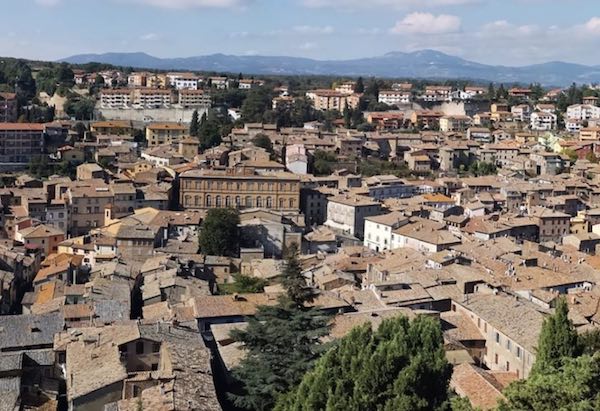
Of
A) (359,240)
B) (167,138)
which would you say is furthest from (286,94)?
(359,240)

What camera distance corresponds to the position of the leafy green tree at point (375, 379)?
13.7m

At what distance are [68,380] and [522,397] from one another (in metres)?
11.8

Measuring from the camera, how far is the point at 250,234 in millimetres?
38094

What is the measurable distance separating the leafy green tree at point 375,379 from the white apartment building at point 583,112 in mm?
76404

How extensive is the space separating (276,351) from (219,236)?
19.0m

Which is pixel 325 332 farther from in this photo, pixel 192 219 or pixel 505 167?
pixel 505 167

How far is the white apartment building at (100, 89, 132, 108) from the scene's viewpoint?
253ft

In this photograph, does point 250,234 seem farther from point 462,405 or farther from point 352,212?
point 462,405

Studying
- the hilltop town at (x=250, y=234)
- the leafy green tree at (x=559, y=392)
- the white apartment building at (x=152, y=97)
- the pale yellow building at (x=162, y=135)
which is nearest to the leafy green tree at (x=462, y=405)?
the hilltop town at (x=250, y=234)

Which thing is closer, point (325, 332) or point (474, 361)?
point (325, 332)

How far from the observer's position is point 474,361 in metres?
22.1

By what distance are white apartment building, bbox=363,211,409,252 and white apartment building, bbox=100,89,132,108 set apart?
42062 millimetres

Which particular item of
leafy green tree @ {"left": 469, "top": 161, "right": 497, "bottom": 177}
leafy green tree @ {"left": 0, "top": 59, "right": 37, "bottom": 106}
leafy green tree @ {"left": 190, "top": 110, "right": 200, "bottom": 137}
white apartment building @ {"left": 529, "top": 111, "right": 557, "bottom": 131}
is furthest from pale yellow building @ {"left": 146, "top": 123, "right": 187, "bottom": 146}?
white apartment building @ {"left": 529, "top": 111, "right": 557, "bottom": 131}

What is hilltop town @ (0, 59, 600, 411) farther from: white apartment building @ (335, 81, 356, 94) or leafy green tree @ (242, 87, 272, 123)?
white apartment building @ (335, 81, 356, 94)
